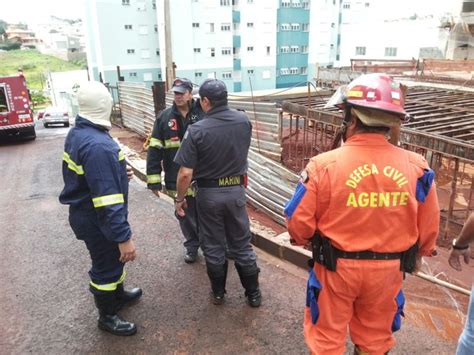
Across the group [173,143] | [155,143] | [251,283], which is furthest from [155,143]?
[251,283]

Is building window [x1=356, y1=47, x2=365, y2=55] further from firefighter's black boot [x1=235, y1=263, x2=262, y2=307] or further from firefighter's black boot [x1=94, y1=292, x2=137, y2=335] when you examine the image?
firefighter's black boot [x1=94, y1=292, x2=137, y2=335]

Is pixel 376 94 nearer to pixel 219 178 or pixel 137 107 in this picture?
pixel 219 178

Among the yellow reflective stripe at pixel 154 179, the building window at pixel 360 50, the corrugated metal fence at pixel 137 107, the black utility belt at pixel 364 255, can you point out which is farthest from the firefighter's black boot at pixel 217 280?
the building window at pixel 360 50

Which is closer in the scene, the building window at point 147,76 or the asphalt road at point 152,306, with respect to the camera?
the asphalt road at point 152,306

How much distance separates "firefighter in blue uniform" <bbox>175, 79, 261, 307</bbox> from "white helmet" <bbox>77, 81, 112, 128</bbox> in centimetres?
66

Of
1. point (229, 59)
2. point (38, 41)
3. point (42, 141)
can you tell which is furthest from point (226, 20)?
point (38, 41)

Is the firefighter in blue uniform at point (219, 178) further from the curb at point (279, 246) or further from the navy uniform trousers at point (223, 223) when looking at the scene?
the curb at point (279, 246)

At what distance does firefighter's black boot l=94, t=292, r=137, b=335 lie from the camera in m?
3.08

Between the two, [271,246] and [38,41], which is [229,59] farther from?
[38,41]

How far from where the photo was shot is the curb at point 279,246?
4133 millimetres

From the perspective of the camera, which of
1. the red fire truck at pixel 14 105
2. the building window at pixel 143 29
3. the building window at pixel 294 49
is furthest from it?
the building window at pixel 294 49

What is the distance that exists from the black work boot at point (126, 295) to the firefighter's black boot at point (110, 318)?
0.68 feet

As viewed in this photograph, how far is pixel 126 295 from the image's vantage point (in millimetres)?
3533

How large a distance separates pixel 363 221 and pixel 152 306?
2308 millimetres
